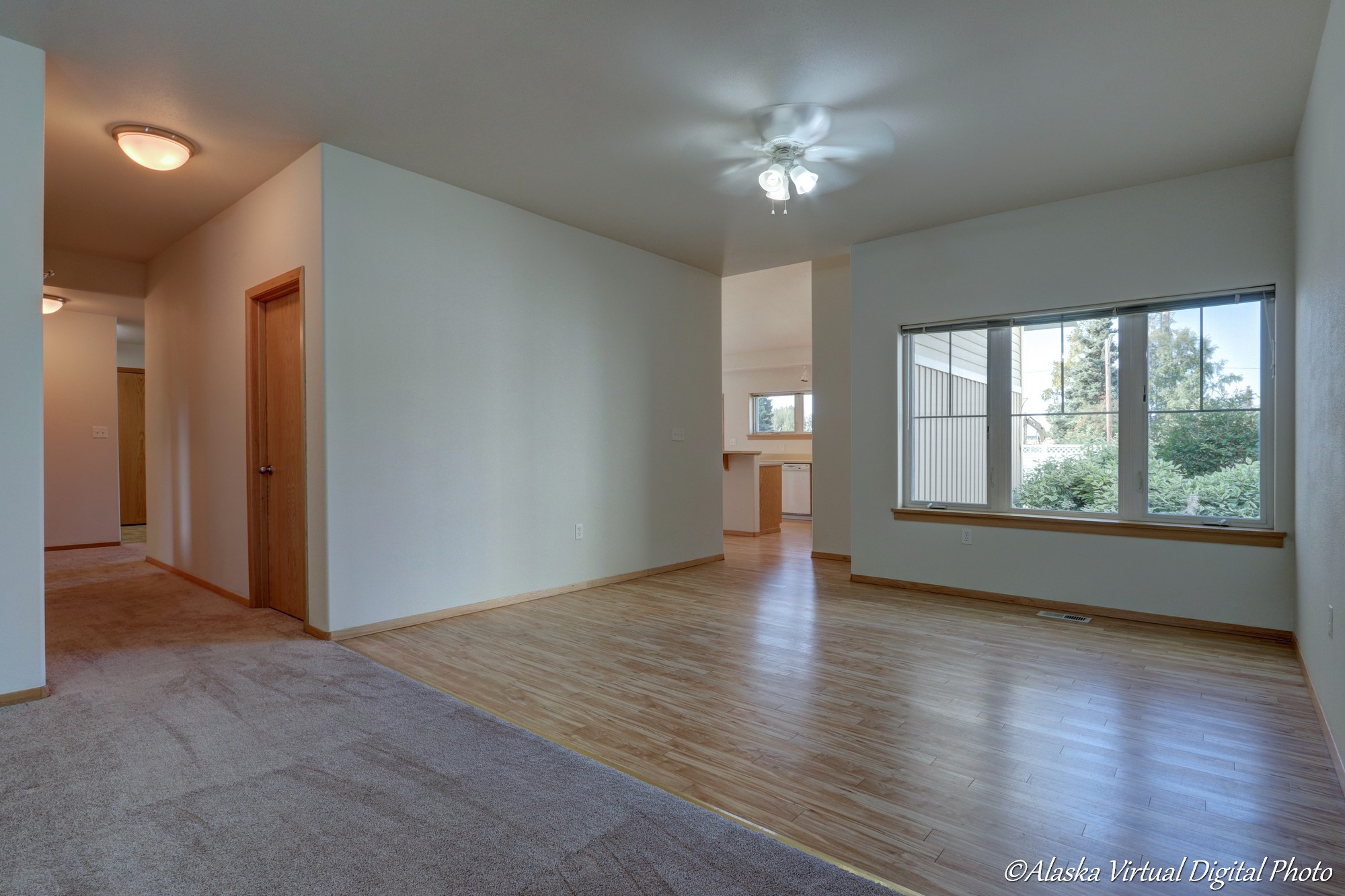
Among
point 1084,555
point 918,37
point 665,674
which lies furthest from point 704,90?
point 1084,555

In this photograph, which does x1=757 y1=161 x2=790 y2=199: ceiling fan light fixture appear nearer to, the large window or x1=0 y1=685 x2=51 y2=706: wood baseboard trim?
the large window

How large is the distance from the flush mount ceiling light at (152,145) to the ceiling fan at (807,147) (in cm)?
302

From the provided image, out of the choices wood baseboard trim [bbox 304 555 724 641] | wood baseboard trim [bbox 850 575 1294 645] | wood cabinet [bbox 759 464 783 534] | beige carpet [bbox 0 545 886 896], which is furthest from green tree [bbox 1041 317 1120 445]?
wood cabinet [bbox 759 464 783 534]

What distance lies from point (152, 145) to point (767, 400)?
908cm

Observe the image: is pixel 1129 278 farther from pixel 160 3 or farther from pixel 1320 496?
pixel 160 3

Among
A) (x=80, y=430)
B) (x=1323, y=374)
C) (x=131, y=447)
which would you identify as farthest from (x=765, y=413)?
(x=131, y=447)

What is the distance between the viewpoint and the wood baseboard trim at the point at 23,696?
2.68m

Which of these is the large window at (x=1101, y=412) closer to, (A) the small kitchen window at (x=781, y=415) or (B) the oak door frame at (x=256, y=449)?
(B) the oak door frame at (x=256, y=449)

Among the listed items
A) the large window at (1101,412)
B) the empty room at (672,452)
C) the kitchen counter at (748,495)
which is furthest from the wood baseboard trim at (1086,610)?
the kitchen counter at (748,495)

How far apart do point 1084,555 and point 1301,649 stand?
118 centimetres

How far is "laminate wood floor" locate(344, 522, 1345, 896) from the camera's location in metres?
1.78

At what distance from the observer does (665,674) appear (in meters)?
3.11

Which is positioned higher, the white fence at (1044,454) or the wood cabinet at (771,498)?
the white fence at (1044,454)

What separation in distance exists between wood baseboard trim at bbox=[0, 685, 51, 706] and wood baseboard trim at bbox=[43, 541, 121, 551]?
5621 mm
